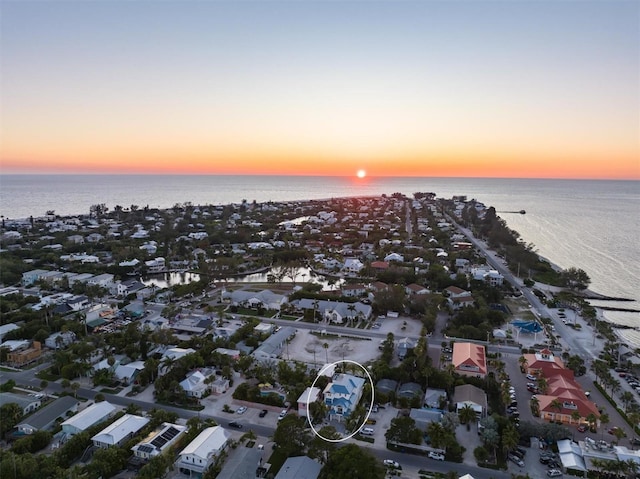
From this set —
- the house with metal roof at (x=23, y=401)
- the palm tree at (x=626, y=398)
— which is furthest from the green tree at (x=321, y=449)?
the palm tree at (x=626, y=398)

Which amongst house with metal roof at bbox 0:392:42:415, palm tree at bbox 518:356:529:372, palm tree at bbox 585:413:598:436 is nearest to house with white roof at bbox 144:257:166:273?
house with metal roof at bbox 0:392:42:415

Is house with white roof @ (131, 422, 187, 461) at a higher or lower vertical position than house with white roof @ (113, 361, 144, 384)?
higher

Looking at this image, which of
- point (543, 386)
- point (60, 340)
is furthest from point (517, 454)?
point (60, 340)

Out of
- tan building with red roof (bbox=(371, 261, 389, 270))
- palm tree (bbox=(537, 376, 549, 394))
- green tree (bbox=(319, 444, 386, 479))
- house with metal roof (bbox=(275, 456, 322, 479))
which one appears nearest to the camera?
green tree (bbox=(319, 444, 386, 479))

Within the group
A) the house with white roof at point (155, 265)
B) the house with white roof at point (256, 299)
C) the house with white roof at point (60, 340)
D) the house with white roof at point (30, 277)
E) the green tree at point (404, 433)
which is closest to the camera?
the green tree at point (404, 433)

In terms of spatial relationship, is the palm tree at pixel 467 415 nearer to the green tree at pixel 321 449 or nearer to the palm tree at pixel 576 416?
the palm tree at pixel 576 416

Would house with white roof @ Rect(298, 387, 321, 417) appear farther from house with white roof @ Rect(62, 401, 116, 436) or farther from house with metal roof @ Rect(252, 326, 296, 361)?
house with white roof @ Rect(62, 401, 116, 436)

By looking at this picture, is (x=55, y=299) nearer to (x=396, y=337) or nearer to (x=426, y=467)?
(x=396, y=337)
